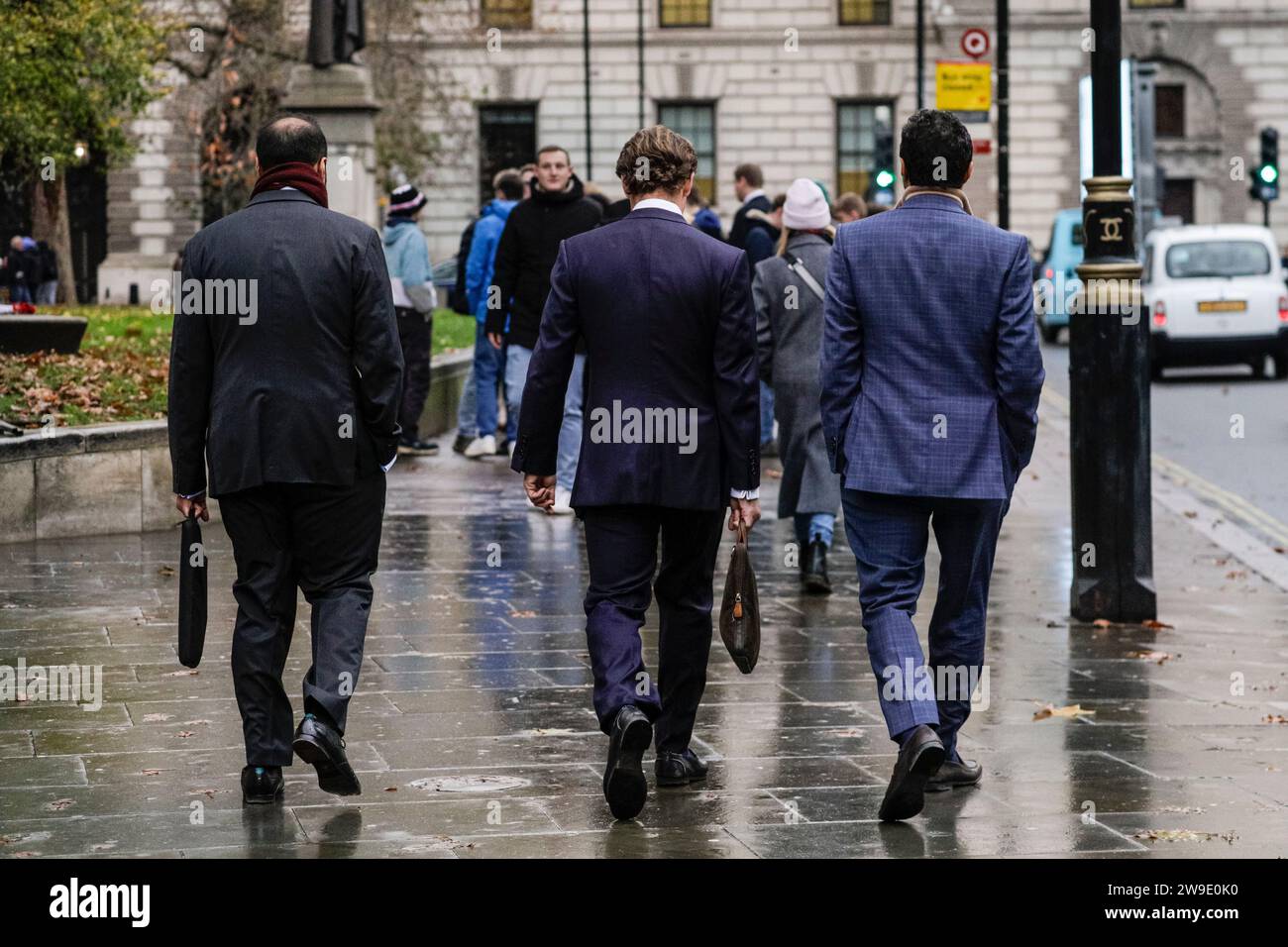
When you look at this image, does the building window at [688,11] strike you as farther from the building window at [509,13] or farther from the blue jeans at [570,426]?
the blue jeans at [570,426]

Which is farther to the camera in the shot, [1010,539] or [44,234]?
[44,234]

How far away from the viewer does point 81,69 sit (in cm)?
2958

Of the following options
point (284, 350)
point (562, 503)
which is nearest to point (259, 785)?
point (284, 350)

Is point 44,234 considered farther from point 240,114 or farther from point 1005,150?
point 1005,150

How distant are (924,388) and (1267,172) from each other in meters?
Answer: 34.7

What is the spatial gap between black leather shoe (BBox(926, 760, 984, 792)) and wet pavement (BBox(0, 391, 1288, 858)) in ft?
0.16

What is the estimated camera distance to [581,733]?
23.2 feet

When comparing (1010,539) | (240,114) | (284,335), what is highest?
(240,114)

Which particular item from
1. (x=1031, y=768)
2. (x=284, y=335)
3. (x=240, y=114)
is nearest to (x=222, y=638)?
(x=284, y=335)

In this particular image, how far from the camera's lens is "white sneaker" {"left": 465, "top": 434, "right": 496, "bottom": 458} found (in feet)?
54.2

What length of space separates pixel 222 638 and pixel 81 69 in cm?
2246

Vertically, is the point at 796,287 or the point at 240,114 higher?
the point at 240,114

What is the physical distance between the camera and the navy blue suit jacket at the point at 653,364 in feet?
20.4

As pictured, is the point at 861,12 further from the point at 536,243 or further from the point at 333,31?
the point at 536,243
